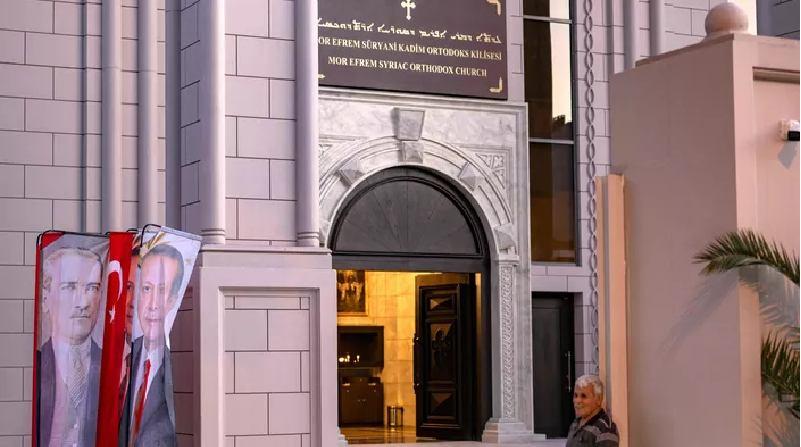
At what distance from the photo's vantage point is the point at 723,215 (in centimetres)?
555

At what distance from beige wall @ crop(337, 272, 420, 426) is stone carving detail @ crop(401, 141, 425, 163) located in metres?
4.08

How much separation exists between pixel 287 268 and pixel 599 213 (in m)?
2.22

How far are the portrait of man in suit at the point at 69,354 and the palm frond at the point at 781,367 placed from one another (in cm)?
326

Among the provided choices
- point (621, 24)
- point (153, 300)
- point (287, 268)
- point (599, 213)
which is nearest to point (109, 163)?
point (287, 268)

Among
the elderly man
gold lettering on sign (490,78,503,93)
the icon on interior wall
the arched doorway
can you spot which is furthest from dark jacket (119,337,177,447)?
the icon on interior wall

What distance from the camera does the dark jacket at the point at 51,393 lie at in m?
6.56

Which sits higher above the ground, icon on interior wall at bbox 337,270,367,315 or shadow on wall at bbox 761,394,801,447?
icon on interior wall at bbox 337,270,367,315

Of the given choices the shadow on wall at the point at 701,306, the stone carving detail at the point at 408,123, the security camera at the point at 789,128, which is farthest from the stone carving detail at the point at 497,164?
the security camera at the point at 789,128

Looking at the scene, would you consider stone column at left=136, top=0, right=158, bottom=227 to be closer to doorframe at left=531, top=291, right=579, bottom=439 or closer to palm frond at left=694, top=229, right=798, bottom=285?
doorframe at left=531, top=291, right=579, bottom=439

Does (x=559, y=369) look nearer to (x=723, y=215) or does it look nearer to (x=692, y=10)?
(x=692, y=10)

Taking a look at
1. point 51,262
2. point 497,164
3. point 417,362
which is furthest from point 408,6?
point 51,262

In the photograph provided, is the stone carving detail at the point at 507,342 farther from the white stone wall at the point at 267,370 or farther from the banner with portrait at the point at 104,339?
the banner with portrait at the point at 104,339

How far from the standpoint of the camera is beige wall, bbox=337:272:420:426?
1961 cm

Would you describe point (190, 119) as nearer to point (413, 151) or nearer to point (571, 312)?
point (413, 151)
